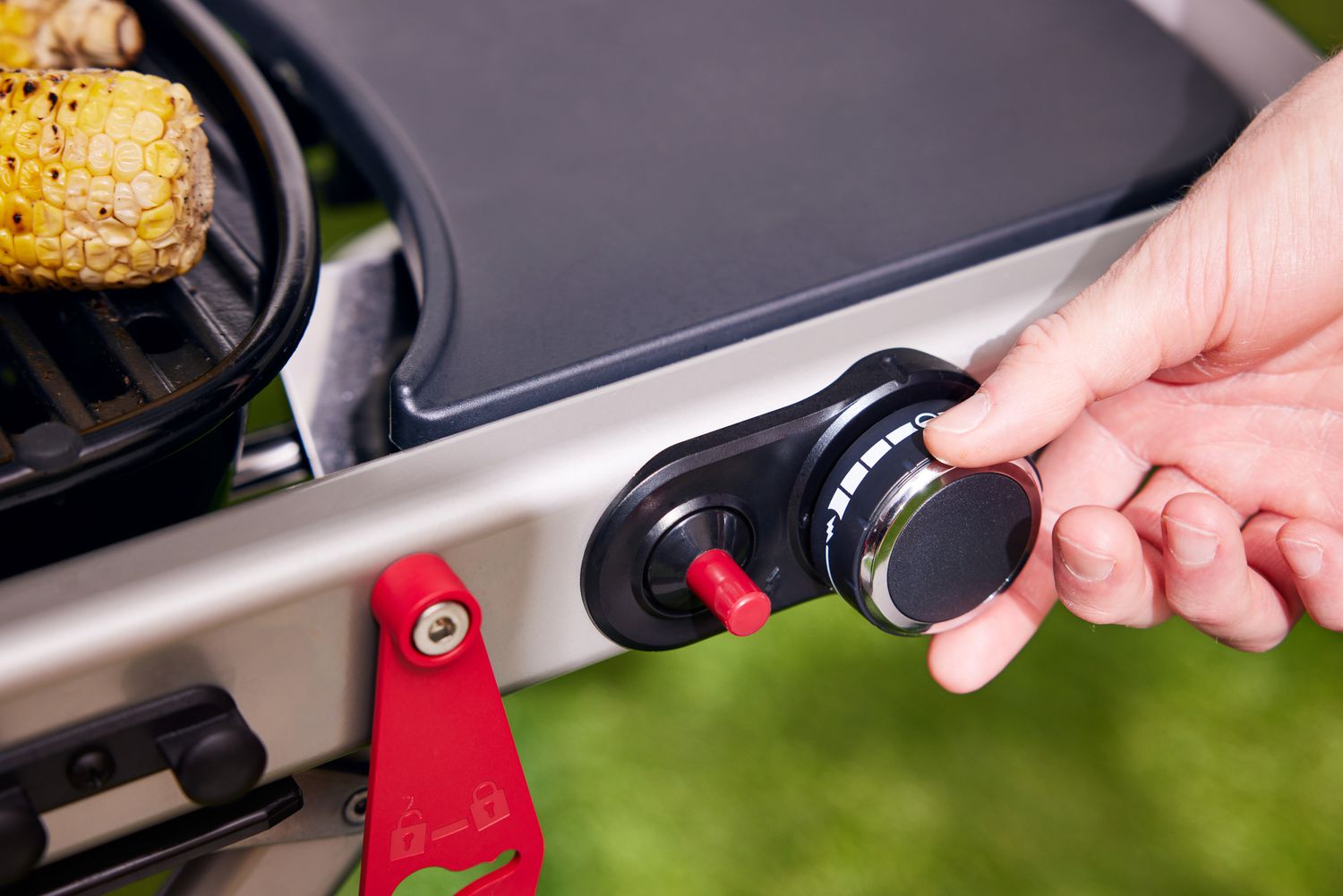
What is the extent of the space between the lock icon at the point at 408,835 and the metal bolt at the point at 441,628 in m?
0.08

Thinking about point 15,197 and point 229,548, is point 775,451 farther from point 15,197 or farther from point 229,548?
point 15,197

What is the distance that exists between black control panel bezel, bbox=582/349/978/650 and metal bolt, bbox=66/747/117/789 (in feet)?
0.63

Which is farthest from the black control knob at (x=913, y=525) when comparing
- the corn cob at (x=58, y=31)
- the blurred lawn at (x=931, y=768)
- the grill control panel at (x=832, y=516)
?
the blurred lawn at (x=931, y=768)

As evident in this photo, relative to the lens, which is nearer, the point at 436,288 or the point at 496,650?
the point at 496,650

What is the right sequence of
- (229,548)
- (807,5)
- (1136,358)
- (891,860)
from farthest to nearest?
(891,860)
(807,5)
(1136,358)
(229,548)

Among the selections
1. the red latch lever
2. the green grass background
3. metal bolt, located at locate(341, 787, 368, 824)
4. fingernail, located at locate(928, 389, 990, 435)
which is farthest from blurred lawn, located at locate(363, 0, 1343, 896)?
fingernail, located at locate(928, 389, 990, 435)

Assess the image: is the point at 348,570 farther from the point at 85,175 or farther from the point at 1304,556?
the point at 1304,556

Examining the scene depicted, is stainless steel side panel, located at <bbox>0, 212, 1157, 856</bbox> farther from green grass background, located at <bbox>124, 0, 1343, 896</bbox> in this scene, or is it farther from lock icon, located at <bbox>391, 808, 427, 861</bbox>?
green grass background, located at <bbox>124, 0, 1343, 896</bbox>

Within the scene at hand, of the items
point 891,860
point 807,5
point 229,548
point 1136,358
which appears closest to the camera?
point 229,548

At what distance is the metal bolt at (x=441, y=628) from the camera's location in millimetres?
401

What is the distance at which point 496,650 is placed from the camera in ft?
1.53

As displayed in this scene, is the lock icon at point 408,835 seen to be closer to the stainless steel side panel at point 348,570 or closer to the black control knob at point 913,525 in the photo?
Answer: the stainless steel side panel at point 348,570

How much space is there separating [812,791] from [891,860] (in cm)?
11

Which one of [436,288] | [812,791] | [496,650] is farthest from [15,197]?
[812,791]
